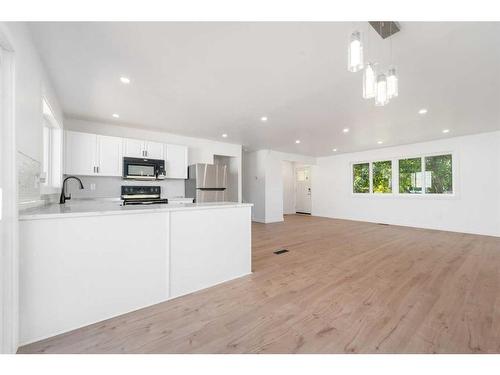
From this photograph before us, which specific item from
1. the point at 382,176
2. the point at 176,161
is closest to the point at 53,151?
the point at 176,161

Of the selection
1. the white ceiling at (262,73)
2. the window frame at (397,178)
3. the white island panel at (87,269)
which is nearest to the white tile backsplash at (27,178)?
the white island panel at (87,269)

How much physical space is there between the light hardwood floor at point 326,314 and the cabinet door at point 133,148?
10.6 feet

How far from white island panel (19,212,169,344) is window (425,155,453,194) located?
6.91m

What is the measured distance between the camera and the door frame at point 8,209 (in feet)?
4.02

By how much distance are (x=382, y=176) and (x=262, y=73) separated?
608 cm

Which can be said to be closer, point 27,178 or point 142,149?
point 27,178

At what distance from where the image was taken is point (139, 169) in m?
4.22

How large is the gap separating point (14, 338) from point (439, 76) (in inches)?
174

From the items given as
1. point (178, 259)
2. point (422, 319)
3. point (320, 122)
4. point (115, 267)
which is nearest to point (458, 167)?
point (320, 122)

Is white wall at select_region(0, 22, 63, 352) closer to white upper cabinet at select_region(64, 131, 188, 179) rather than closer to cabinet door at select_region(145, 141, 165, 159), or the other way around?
white upper cabinet at select_region(64, 131, 188, 179)

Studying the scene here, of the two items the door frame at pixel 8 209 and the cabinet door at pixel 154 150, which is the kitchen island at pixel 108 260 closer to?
the door frame at pixel 8 209

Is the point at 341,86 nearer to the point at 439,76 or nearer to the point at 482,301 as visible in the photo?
the point at 439,76

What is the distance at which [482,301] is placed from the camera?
1.97 m

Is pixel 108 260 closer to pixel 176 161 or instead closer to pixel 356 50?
pixel 356 50
